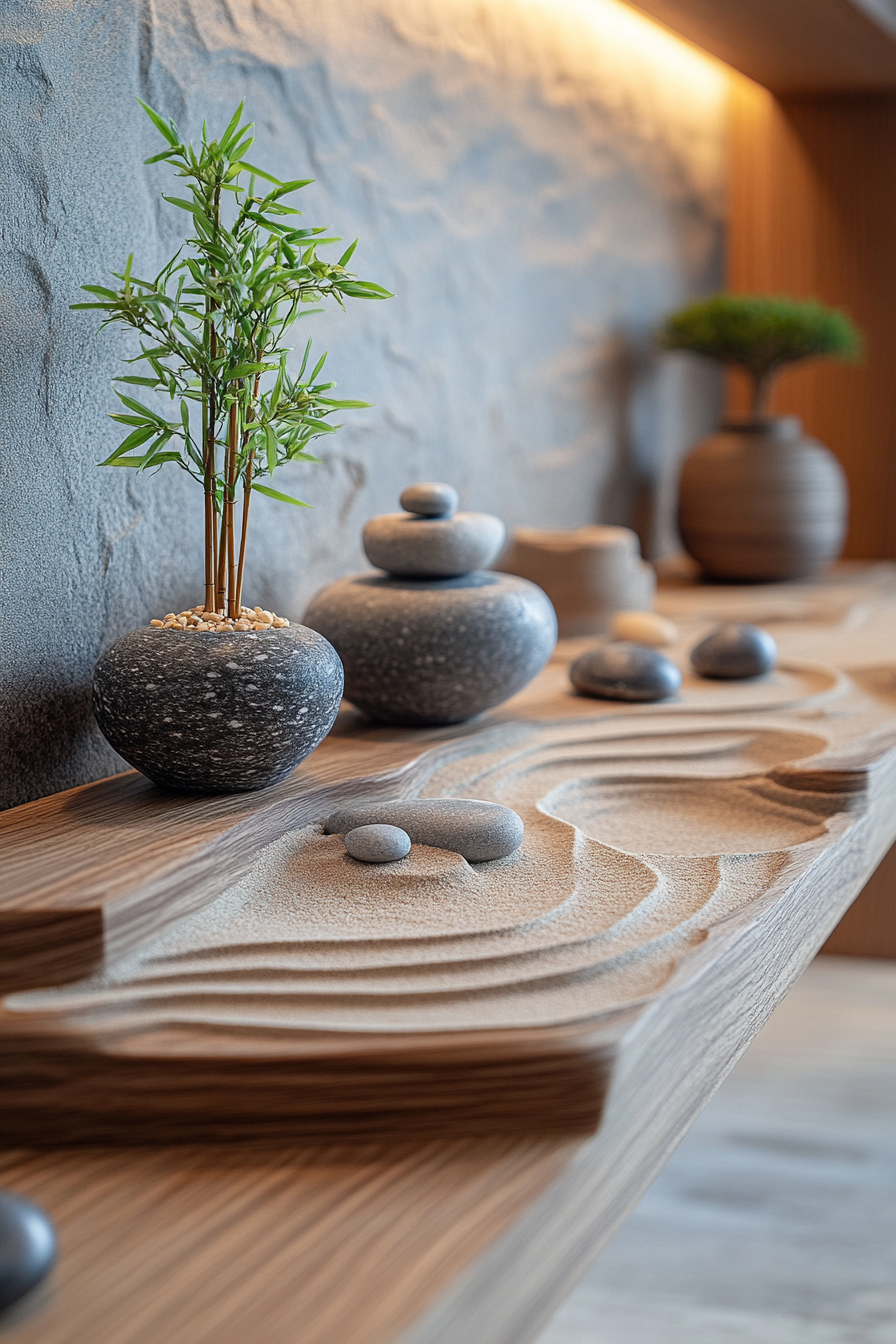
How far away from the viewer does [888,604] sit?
7.06ft

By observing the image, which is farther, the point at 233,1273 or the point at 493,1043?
the point at 493,1043

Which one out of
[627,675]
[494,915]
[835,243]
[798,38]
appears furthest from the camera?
[835,243]

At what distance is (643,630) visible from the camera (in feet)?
5.67

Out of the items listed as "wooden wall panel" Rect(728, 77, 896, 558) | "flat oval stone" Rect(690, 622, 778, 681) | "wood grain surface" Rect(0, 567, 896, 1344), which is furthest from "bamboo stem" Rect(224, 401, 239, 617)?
"wooden wall panel" Rect(728, 77, 896, 558)

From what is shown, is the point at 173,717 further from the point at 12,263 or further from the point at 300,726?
the point at 12,263

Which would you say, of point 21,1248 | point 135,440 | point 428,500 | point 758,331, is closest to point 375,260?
point 428,500

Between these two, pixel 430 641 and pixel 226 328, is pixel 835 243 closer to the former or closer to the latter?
pixel 430 641

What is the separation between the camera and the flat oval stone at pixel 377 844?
3.11 feet

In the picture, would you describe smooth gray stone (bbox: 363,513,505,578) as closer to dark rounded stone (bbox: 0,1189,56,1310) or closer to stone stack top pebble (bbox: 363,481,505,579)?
stone stack top pebble (bbox: 363,481,505,579)

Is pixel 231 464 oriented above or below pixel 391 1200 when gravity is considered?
above

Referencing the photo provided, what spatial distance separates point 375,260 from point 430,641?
1.92 ft

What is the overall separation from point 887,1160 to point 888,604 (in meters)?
0.91

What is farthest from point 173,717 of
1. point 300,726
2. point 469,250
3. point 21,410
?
point 469,250

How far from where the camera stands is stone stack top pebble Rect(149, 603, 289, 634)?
1.02 m
